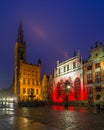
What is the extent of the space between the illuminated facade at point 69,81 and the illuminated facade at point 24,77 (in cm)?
2007

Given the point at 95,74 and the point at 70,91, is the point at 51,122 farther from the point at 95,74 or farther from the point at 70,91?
the point at 70,91

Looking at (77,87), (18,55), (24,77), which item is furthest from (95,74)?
(18,55)

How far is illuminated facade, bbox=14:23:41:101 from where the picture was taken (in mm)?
86062

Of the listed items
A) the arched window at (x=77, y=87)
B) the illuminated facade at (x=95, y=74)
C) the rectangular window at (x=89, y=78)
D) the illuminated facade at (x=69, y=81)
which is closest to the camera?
the illuminated facade at (x=95, y=74)

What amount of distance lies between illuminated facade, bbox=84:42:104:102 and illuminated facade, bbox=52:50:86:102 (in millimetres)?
2487

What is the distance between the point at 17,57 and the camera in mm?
94938

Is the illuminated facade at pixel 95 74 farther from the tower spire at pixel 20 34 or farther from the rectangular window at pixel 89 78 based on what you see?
the tower spire at pixel 20 34

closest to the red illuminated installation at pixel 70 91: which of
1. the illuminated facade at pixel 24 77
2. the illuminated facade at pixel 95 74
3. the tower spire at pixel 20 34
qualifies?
the illuminated facade at pixel 95 74

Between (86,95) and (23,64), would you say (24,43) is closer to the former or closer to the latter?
(23,64)

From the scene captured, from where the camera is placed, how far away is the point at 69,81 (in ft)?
193

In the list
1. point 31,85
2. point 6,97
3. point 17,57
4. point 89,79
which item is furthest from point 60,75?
point 6,97

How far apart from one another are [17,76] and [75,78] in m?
39.9

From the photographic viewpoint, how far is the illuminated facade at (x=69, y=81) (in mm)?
53806

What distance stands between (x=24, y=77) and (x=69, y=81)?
34.7 m
